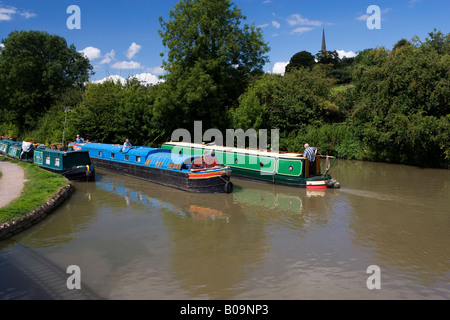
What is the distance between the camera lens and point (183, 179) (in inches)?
596

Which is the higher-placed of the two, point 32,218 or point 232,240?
point 32,218

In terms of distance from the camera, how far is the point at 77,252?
28.2ft

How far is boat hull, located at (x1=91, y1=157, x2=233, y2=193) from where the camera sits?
14.7 meters

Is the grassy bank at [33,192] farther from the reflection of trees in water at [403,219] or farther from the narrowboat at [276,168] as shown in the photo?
the reflection of trees in water at [403,219]

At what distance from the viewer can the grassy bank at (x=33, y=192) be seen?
9816 mm

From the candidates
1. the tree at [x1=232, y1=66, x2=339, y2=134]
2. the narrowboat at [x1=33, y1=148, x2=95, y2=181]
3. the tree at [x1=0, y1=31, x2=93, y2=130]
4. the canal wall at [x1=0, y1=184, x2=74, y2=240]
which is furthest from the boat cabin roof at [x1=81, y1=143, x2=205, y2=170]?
the tree at [x1=0, y1=31, x2=93, y2=130]

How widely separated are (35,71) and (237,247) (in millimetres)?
34425

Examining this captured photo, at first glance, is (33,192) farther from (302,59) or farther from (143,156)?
(302,59)

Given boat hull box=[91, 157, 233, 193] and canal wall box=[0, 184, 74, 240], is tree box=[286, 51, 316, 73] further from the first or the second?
canal wall box=[0, 184, 74, 240]

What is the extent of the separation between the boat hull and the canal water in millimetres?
441

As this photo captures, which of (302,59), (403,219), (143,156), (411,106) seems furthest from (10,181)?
(302,59)

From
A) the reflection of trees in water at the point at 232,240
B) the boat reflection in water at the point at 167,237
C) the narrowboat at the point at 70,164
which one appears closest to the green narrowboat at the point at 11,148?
the narrowboat at the point at 70,164
